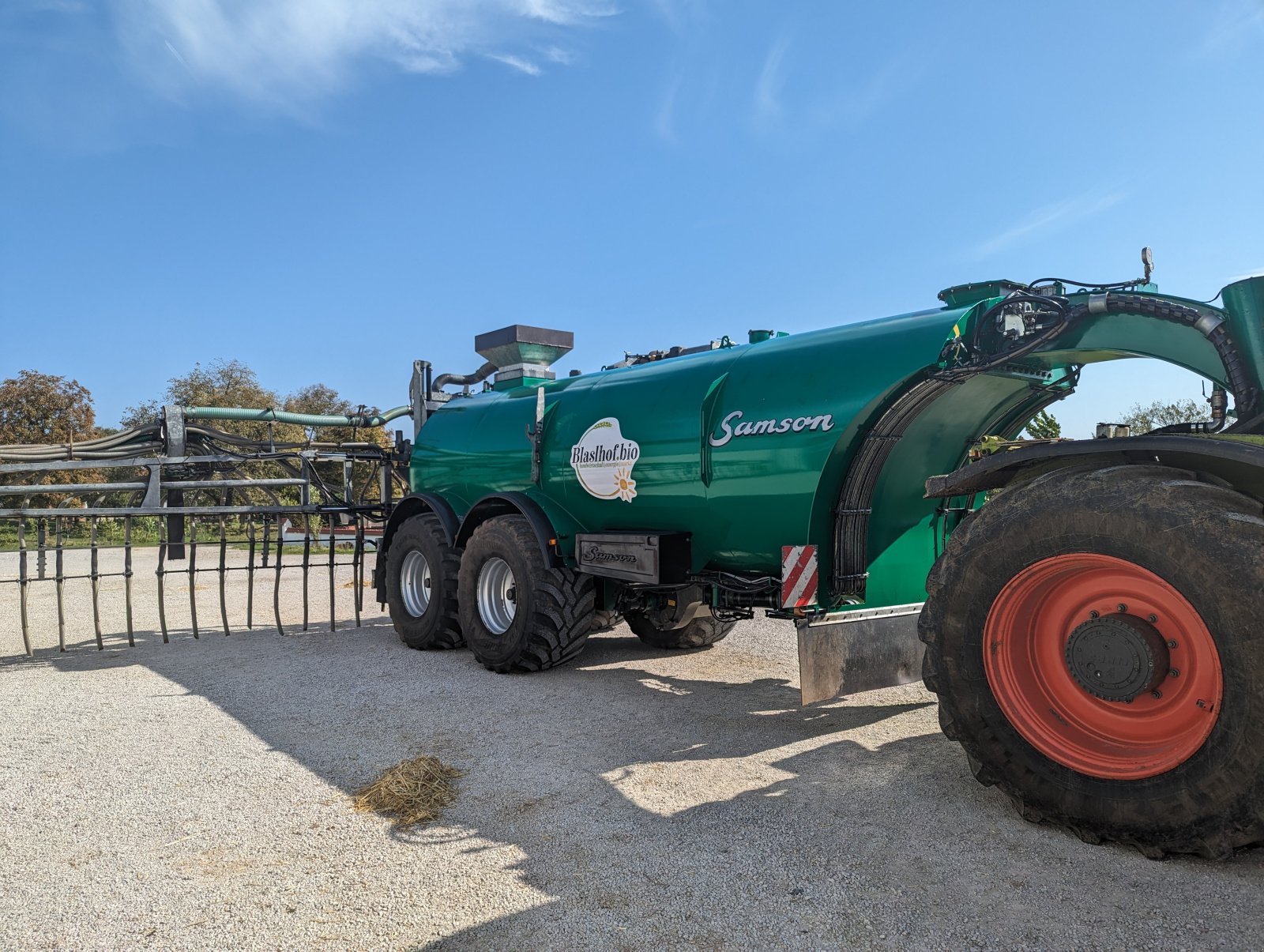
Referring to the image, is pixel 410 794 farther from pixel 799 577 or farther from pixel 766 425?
pixel 766 425

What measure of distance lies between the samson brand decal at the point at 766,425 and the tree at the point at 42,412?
116 feet

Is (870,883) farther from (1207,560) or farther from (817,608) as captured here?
(817,608)

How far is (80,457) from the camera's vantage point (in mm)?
11055

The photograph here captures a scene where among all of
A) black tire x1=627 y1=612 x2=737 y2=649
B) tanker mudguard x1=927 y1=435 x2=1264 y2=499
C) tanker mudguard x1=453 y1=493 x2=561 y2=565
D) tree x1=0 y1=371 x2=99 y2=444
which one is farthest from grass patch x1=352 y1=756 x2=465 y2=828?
tree x1=0 y1=371 x2=99 y2=444

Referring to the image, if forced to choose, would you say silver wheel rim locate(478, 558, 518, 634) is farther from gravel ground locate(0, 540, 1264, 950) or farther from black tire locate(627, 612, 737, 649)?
black tire locate(627, 612, 737, 649)

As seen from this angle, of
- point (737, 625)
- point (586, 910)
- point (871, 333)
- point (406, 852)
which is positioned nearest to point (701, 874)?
point (586, 910)

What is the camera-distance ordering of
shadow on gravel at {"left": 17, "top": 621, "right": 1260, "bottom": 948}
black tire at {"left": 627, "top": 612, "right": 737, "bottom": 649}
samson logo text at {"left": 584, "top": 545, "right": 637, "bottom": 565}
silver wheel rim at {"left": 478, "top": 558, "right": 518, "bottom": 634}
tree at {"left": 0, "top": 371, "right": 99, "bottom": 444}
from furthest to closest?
tree at {"left": 0, "top": 371, "right": 99, "bottom": 444} < black tire at {"left": 627, "top": 612, "right": 737, "bottom": 649} < silver wheel rim at {"left": 478, "top": 558, "right": 518, "bottom": 634} < samson logo text at {"left": 584, "top": 545, "right": 637, "bottom": 565} < shadow on gravel at {"left": 17, "top": 621, "right": 1260, "bottom": 948}

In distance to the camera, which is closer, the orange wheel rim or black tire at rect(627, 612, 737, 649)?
the orange wheel rim

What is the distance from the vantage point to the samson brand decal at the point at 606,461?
6.79 meters

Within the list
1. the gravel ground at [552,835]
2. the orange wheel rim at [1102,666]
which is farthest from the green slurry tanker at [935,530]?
the gravel ground at [552,835]

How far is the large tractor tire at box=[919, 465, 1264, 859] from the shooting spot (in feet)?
10.5

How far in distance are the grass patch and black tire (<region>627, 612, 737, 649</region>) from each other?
371cm

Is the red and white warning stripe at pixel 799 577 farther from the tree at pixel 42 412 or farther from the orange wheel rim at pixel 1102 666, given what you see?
the tree at pixel 42 412

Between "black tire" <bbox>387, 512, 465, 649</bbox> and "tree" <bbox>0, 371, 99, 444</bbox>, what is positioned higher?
"tree" <bbox>0, 371, 99, 444</bbox>
